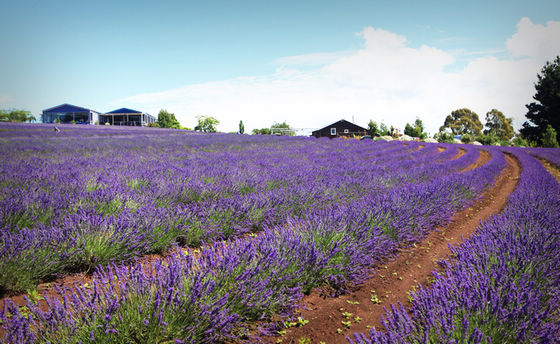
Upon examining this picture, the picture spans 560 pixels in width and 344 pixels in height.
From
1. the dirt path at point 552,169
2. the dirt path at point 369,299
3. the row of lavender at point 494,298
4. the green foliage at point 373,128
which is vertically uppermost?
the green foliage at point 373,128

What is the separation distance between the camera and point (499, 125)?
58.7m

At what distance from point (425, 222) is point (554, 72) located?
149 ft

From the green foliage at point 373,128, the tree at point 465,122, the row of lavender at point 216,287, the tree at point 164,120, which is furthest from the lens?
the tree at point 465,122

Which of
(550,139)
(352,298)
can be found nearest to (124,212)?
(352,298)

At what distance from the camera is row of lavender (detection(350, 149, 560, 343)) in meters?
1.50

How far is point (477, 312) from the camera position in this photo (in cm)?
159

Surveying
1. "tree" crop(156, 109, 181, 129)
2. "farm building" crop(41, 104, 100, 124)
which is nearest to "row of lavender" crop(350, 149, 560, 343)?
"tree" crop(156, 109, 181, 129)

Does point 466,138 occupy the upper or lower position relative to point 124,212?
upper

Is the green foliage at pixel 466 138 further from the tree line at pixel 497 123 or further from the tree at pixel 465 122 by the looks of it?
the tree at pixel 465 122

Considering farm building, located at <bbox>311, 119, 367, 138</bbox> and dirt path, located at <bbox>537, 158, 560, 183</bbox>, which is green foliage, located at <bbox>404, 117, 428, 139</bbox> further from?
dirt path, located at <bbox>537, 158, 560, 183</bbox>

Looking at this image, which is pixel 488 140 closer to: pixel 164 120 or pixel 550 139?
pixel 550 139

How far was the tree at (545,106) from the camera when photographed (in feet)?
108

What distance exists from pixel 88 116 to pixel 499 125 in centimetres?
7949

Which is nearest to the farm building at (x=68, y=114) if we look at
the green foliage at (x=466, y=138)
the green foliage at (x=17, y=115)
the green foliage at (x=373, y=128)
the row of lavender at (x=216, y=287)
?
the green foliage at (x=17, y=115)
